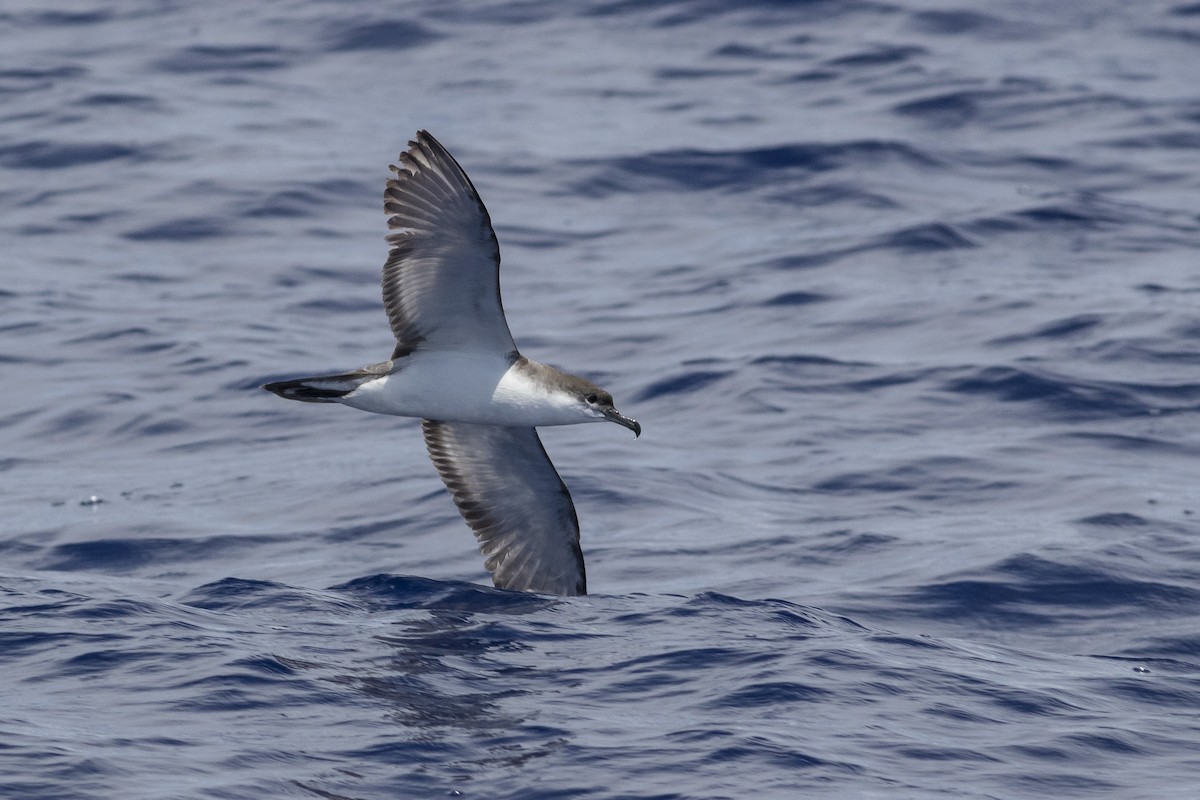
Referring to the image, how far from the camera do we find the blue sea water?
757 cm

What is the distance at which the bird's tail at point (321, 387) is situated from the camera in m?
8.55

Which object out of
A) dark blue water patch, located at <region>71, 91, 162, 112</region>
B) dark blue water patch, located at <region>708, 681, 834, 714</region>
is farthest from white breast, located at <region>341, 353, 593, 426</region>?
dark blue water patch, located at <region>71, 91, 162, 112</region>

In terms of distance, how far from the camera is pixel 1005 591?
10.0 m

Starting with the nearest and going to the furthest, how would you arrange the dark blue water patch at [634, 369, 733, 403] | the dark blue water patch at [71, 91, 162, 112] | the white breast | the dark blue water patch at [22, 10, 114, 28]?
the white breast
the dark blue water patch at [634, 369, 733, 403]
the dark blue water patch at [71, 91, 162, 112]
the dark blue water patch at [22, 10, 114, 28]

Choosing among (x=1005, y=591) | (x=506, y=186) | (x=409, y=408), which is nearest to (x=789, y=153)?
(x=506, y=186)

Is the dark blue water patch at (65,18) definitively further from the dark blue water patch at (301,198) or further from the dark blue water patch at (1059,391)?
the dark blue water patch at (1059,391)

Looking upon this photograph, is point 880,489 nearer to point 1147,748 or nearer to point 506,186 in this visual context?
point 1147,748

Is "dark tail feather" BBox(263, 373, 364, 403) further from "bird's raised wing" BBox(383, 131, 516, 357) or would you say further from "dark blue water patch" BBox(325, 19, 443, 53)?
"dark blue water patch" BBox(325, 19, 443, 53)

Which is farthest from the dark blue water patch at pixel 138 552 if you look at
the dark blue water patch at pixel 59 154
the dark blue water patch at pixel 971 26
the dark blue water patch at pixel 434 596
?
the dark blue water patch at pixel 971 26

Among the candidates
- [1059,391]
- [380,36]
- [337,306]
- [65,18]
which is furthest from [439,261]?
[65,18]

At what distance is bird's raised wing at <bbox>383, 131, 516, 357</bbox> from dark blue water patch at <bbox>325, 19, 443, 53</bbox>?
43.6 feet

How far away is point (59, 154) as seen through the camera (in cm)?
1788

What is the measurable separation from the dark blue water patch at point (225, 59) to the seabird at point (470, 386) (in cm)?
1235

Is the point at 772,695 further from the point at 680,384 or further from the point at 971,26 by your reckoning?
the point at 971,26
